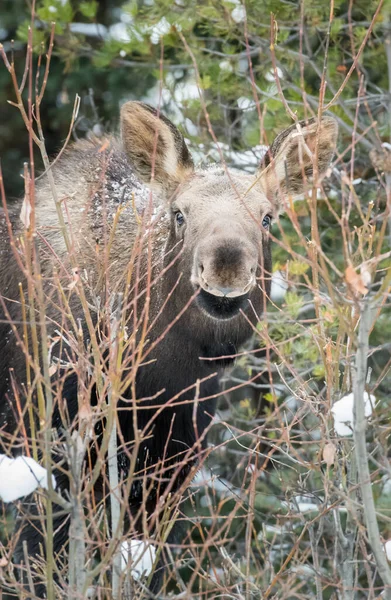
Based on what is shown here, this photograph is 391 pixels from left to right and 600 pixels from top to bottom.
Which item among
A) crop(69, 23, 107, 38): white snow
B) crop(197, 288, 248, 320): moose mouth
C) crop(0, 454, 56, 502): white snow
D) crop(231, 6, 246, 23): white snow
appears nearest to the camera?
crop(0, 454, 56, 502): white snow

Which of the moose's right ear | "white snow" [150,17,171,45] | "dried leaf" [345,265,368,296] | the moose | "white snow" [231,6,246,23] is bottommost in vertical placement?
the moose

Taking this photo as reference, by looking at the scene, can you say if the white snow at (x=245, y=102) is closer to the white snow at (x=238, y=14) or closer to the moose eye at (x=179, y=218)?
the white snow at (x=238, y=14)

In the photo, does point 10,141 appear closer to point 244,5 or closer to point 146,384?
point 244,5

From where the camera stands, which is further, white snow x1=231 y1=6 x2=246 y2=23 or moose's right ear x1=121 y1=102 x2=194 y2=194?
white snow x1=231 y1=6 x2=246 y2=23

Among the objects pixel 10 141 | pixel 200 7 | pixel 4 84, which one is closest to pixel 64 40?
pixel 200 7

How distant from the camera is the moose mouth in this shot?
4.56 m

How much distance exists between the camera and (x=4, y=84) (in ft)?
35.6

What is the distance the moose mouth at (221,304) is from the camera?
4.56 m

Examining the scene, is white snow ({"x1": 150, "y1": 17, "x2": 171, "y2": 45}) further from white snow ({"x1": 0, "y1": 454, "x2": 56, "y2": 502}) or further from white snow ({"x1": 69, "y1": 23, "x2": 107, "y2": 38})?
white snow ({"x1": 0, "y1": 454, "x2": 56, "y2": 502})

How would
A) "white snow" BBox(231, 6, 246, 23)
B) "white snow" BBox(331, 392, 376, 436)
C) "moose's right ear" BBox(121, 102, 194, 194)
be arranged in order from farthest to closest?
1. "white snow" BBox(231, 6, 246, 23)
2. "moose's right ear" BBox(121, 102, 194, 194)
3. "white snow" BBox(331, 392, 376, 436)

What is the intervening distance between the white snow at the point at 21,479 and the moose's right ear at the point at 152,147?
2.51 meters

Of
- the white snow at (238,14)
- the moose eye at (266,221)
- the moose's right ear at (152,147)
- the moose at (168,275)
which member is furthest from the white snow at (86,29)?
the moose eye at (266,221)

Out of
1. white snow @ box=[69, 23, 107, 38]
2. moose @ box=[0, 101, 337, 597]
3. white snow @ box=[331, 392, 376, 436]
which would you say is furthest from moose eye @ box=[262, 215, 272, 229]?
white snow @ box=[69, 23, 107, 38]

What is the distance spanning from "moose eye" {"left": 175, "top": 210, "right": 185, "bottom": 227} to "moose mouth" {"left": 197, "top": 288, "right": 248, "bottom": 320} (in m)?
0.64
